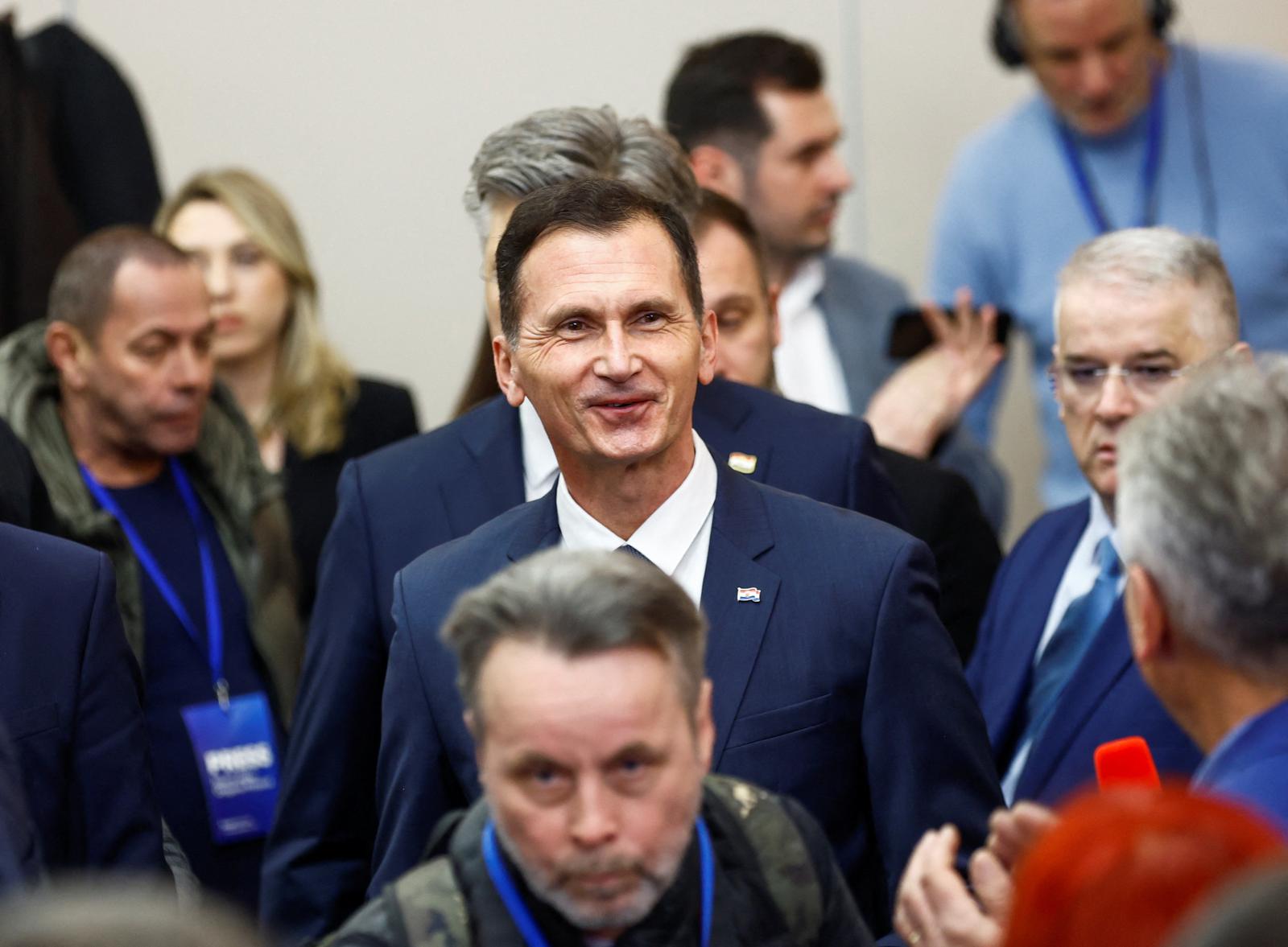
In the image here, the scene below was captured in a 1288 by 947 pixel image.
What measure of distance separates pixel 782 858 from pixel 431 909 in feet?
1.22

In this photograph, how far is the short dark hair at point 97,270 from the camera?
14.1ft

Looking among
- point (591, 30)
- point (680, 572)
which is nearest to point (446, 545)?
point (680, 572)

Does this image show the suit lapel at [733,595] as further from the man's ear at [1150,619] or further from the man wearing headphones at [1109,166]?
the man wearing headphones at [1109,166]

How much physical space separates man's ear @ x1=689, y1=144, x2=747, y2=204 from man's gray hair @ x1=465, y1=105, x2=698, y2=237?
122 cm

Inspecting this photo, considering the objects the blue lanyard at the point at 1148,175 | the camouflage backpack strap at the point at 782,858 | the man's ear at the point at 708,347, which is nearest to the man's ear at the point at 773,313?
the man's ear at the point at 708,347

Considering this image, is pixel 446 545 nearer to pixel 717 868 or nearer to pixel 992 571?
pixel 717 868

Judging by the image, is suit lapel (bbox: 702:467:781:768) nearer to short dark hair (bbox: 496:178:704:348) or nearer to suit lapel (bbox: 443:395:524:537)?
short dark hair (bbox: 496:178:704:348)

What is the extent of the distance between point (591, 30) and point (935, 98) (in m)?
1.14

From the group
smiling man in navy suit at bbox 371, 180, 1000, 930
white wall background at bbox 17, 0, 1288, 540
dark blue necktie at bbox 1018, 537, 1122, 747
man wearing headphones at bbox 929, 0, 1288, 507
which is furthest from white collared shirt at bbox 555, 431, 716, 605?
white wall background at bbox 17, 0, 1288, 540

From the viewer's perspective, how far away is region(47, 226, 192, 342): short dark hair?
430 centimetres

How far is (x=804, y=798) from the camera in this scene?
8.35 ft

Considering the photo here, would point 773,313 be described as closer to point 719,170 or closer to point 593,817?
point 719,170

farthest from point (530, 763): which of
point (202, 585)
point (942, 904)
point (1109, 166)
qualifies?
point (1109, 166)

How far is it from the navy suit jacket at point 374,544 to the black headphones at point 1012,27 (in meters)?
2.35
